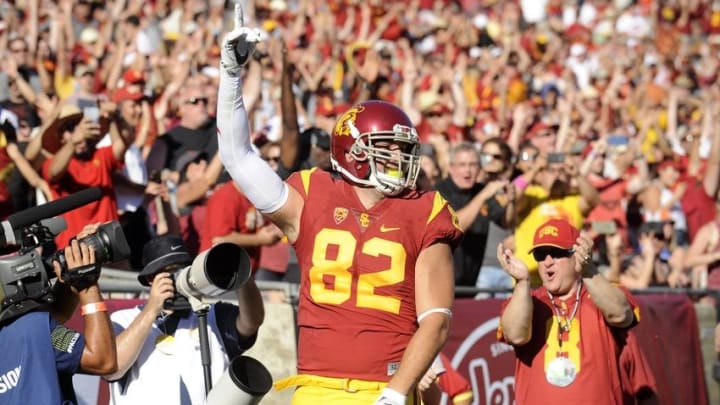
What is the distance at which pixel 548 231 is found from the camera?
286 inches

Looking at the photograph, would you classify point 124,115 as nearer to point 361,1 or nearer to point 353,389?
point 353,389

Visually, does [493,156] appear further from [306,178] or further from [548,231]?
[306,178]

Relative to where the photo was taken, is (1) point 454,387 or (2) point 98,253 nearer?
(2) point 98,253

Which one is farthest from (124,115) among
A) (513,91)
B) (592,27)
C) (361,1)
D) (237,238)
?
(592,27)

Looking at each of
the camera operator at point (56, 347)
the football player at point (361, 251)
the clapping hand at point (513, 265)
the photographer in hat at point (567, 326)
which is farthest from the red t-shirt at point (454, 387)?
the camera operator at point (56, 347)

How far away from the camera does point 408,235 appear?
5207 mm

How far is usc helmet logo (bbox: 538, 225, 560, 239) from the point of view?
23.7ft

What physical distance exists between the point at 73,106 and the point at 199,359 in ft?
12.0

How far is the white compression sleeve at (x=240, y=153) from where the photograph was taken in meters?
5.07

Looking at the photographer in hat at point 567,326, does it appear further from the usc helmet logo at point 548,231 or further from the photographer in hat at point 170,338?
the photographer in hat at point 170,338

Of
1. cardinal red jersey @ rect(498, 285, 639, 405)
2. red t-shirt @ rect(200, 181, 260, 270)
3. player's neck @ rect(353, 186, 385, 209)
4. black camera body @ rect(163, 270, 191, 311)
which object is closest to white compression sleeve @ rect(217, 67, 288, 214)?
player's neck @ rect(353, 186, 385, 209)

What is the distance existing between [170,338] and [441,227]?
181 centimetres

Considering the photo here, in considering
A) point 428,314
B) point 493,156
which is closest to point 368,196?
point 428,314

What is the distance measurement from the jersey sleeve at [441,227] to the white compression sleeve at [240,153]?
1.99ft
